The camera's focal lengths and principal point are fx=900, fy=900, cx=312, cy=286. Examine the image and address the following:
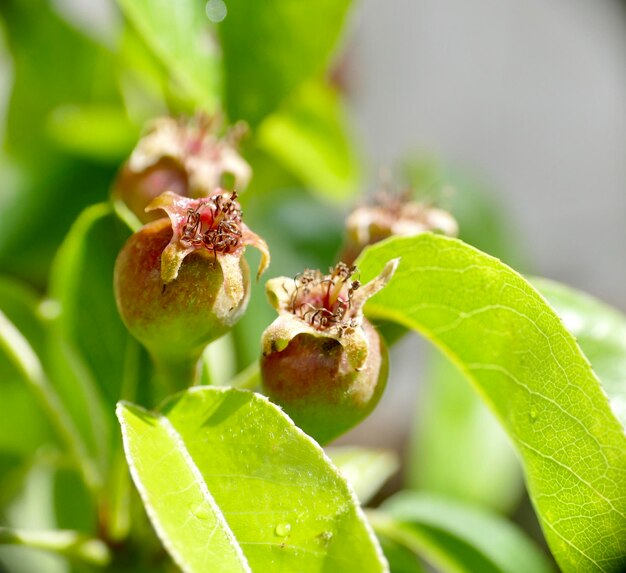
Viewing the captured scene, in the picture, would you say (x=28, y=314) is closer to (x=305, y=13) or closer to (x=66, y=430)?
(x=66, y=430)

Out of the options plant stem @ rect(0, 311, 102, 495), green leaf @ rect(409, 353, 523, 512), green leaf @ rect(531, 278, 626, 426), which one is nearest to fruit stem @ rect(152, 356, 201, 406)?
plant stem @ rect(0, 311, 102, 495)

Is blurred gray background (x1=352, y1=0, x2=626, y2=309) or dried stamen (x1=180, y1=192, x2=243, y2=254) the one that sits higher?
blurred gray background (x1=352, y1=0, x2=626, y2=309)

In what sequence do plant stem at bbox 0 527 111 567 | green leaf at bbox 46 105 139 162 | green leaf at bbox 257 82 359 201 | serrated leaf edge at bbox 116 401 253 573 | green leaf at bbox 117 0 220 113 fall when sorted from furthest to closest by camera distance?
green leaf at bbox 257 82 359 201
green leaf at bbox 46 105 139 162
green leaf at bbox 117 0 220 113
plant stem at bbox 0 527 111 567
serrated leaf edge at bbox 116 401 253 573

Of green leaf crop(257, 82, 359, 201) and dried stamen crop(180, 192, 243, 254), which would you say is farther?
green leaf crop(257, 82, 359, 201)

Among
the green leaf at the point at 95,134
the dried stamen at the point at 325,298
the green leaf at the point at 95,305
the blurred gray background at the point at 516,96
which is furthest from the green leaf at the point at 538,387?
the blurred gray background at the point at 516,96

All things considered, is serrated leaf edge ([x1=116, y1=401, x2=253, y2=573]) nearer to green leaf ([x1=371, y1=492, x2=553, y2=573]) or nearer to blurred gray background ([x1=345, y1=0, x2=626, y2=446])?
green leaf ([x1=371, y1=492, x2=553, y2=573])

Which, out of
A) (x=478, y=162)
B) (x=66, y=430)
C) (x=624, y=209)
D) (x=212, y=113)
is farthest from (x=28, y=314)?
(x=624, y=209)
